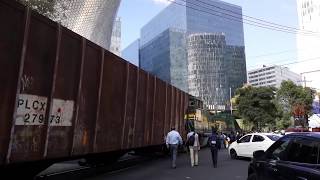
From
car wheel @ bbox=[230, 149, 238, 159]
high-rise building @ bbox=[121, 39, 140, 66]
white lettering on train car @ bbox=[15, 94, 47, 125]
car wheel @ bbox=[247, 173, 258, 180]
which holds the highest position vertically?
high-rise building @ bbox=[121, 39, 140, 66]

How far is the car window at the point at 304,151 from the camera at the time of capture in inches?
224

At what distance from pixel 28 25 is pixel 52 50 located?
3.17ft

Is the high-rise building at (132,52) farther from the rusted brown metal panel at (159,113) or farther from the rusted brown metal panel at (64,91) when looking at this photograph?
the rusted brown metal panel at (64,91)

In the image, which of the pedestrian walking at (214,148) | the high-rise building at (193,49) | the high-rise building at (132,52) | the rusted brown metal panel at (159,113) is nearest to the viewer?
the pedestrian walking at (214,148)

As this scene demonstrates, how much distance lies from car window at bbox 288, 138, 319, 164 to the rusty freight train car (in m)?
4.51

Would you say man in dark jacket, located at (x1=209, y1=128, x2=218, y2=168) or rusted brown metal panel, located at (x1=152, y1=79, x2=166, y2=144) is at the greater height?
rusted brown metal panel, located at (x1=152, y1=79, x2=166, y2=144)

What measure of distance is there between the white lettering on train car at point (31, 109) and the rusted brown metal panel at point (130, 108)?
5520mm

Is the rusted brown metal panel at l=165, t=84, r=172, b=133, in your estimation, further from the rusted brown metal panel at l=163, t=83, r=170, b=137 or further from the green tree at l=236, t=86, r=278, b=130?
the green tree at l=236, t=86, r=278, b=130

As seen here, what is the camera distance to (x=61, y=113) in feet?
31.4

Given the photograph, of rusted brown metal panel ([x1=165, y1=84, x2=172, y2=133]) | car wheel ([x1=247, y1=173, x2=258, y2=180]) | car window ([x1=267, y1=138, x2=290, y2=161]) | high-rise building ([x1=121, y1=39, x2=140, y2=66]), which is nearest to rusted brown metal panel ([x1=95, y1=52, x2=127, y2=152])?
car wheel ([x1=247, y1=173, x2=258, y2=180])

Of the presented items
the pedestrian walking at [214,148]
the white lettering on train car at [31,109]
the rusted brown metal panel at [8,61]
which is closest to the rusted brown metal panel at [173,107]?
the pedestrian walking at [214,148]

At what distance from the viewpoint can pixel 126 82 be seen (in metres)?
14.1

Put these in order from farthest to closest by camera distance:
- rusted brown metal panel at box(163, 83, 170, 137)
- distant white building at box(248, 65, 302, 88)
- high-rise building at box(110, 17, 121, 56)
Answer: high-rise building at box(110, 17, 121, 56) < distant white building at box(248, 65, 302, 88) < rusted brown metal panel at box(163, 83, 170, 137)

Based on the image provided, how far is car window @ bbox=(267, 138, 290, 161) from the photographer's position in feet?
21.4
